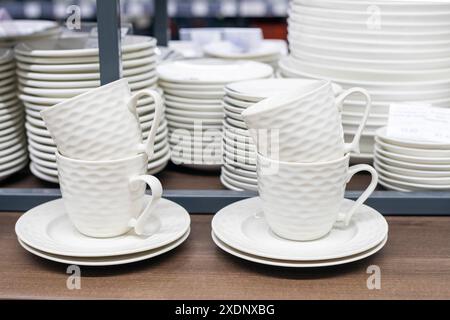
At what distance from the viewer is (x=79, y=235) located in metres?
1.04

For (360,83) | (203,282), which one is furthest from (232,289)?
(360,83)

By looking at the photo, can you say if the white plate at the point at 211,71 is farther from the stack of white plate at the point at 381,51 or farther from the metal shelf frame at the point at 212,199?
the metal shelf frame at the point at 212,199

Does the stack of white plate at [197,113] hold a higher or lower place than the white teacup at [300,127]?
lower

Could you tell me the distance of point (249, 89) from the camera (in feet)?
4.14

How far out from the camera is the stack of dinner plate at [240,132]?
1.23 m

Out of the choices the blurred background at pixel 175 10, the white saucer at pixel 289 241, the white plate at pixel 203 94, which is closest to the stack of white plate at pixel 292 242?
the white saucer at pixel 289 241

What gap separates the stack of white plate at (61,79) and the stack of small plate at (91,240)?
0.68 ft

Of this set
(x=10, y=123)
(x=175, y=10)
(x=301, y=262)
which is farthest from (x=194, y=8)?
(x=301, y=262)

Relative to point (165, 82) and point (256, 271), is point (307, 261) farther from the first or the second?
point (165, 82)

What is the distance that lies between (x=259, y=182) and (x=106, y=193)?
23cm

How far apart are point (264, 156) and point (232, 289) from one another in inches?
7.7

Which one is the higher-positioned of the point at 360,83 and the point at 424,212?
the point at 360,83

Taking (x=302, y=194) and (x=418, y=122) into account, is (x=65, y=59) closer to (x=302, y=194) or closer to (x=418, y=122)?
(x=302, y=194)

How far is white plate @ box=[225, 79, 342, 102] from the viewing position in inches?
47.9
